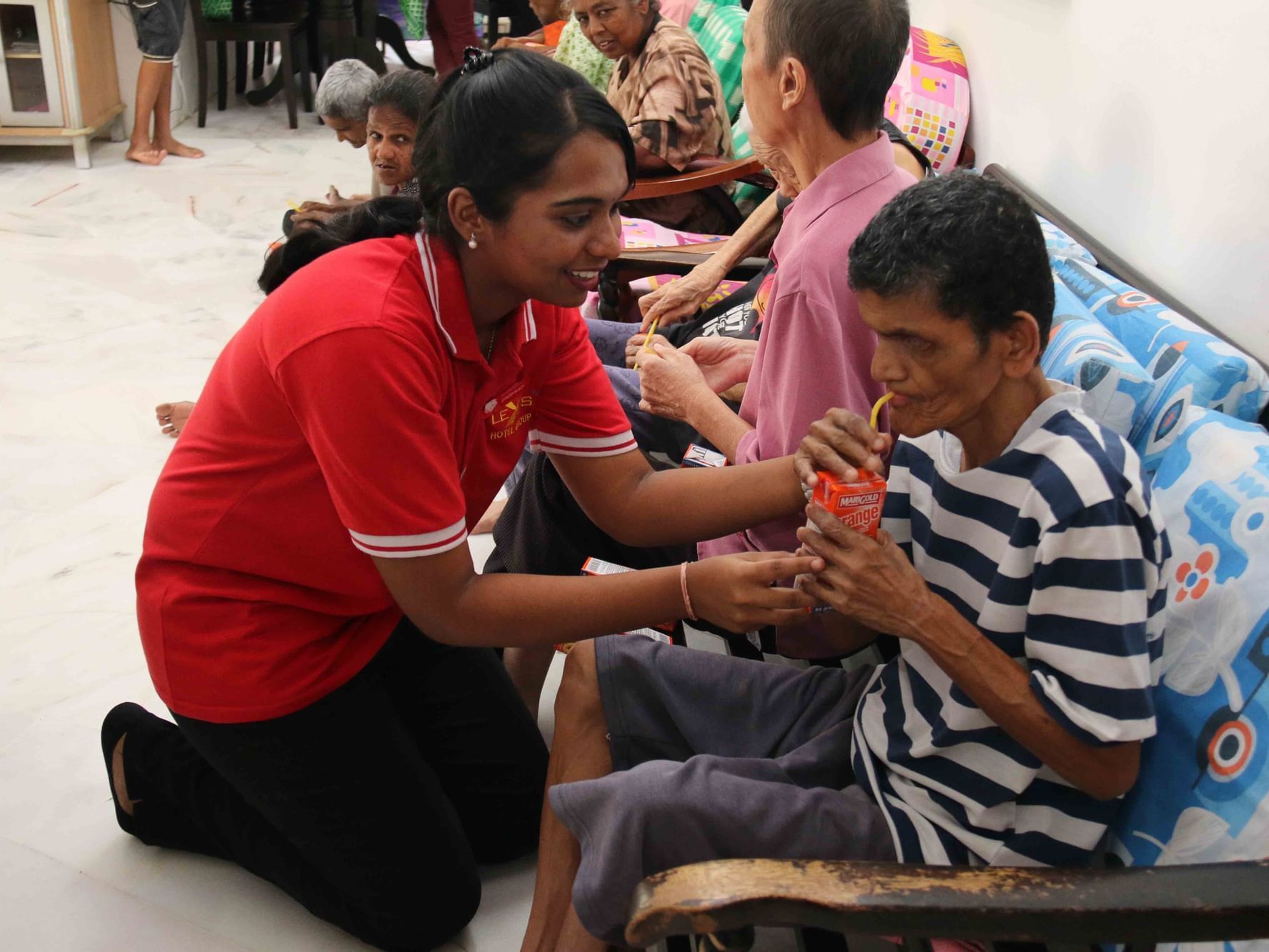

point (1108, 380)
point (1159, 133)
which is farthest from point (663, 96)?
point (1108, 380)

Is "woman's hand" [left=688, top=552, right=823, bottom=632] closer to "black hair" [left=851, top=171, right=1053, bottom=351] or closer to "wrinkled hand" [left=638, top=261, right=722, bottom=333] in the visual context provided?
"black hair" [left=851, top=171, right=1053, bottom=351]

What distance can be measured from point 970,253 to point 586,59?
3.21 meters

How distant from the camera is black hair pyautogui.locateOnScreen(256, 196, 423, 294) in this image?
1.61 meters

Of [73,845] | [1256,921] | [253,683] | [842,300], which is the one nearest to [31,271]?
[73,845]

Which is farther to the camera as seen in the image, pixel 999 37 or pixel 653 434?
pixel 999 37

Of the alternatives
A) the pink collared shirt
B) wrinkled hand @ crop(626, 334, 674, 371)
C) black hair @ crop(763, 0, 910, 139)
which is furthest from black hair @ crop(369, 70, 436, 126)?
the pink collared shirt

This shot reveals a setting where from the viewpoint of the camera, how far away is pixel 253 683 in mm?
1624

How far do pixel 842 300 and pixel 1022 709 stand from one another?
0.71m

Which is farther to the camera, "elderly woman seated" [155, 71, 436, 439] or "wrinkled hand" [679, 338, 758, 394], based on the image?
"elderly woman seated" [155, 71, 436, 439]

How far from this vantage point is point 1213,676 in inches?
45.4

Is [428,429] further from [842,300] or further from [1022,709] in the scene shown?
[1022,709]

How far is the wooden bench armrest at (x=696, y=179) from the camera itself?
128 inches

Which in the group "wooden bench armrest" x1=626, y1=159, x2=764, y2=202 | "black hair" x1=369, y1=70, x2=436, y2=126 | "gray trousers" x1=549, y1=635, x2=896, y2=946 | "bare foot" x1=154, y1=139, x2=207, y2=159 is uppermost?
"black hair" x1=369, y1=70, x2=436, y2=126

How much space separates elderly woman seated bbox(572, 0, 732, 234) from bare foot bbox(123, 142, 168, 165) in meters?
3.62
